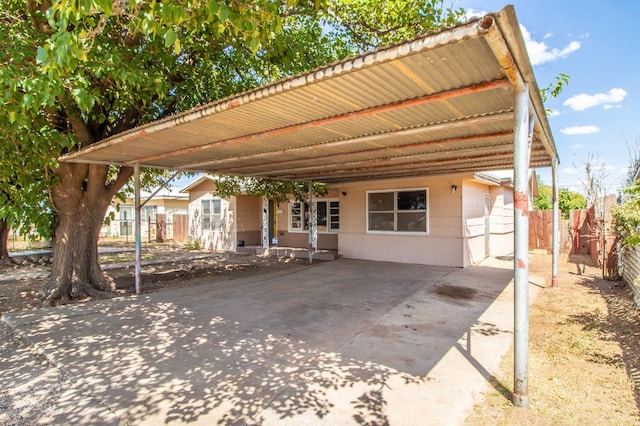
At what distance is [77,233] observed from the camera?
6668 millimetres

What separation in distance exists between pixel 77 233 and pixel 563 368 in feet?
25.8

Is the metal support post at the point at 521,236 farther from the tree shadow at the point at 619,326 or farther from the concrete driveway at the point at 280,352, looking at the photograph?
the tree shadow at the point at 619,326

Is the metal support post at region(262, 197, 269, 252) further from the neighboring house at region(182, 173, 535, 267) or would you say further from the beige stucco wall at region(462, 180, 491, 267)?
the beige stucco wall at region(462, 180, 491, 267)

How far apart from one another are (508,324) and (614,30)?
41.7ft

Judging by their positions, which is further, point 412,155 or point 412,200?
point 412,200

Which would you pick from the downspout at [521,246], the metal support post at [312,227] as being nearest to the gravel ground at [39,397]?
the downspout at [521,246]

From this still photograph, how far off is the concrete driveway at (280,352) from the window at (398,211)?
352 centimetres

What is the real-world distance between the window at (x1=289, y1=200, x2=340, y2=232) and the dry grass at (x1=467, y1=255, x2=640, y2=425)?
774cm

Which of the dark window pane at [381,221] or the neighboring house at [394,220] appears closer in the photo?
the neighboring house at [394,220]

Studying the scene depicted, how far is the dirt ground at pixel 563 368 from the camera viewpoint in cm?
268

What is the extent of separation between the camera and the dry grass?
8.68 feet

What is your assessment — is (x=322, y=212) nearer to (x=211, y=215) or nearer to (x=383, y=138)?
(x=211, y=215)

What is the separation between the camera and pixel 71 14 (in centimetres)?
281

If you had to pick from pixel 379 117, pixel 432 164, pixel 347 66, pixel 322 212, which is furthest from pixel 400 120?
pixel 322 212
